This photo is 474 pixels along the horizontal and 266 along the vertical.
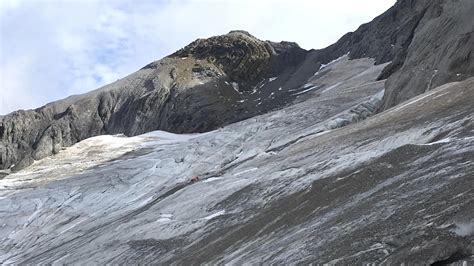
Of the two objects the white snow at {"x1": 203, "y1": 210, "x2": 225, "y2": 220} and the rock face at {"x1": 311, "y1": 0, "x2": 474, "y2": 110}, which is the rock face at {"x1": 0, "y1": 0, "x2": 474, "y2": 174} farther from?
the white snow at {"x1": 203, "y1": 210, "x2": 225, "y2": 220}

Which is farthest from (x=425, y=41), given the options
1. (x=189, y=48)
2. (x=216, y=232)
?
(x=189, y=48)

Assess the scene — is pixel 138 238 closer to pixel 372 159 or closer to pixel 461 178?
pixel 372 159

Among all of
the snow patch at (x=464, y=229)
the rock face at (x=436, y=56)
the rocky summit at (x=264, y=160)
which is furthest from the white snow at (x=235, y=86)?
the snow patch at (x=464, y=229)

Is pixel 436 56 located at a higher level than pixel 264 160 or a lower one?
higher

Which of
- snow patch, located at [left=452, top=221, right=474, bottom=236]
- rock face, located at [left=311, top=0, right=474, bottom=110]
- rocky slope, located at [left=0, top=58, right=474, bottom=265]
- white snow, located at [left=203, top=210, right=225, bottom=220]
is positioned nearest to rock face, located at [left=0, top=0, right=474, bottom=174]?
rock face, located at [left=311, top=0, right=474, bottom=110]

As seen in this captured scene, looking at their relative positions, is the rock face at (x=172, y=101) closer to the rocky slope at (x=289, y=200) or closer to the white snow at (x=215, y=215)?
the rocky slope at (x=289, y=200)

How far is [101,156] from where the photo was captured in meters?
54.0

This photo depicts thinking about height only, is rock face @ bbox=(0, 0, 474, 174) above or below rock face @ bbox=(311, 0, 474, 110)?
above

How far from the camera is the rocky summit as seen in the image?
513 inches

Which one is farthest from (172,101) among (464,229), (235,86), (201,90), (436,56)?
(464,229)

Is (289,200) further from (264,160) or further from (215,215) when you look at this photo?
(264,160)

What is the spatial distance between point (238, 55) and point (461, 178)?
240ft

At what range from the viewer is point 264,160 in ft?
95.5

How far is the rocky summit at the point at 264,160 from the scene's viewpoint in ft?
42.8
